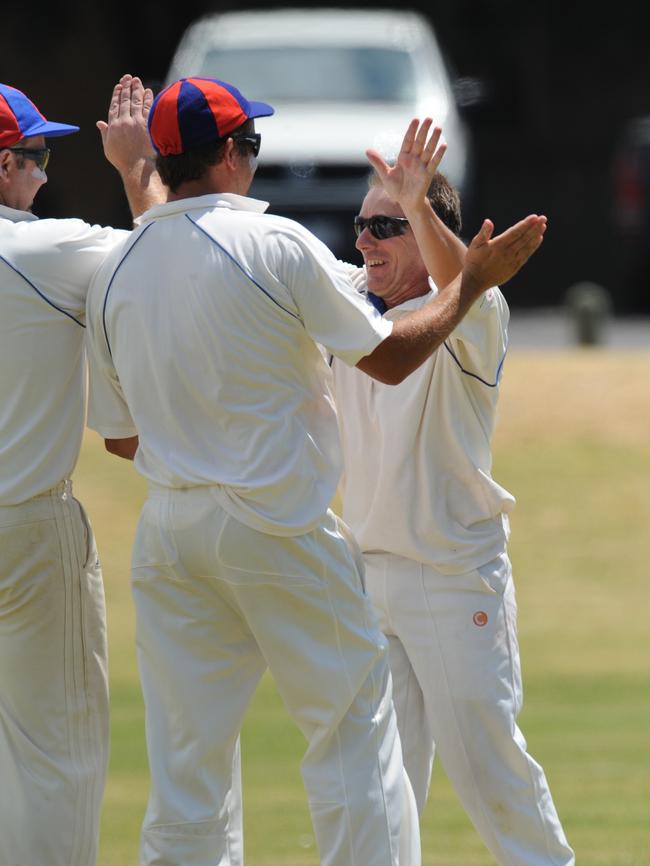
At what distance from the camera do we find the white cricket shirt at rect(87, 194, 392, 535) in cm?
425

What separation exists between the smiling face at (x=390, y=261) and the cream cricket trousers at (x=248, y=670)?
0.90 metres

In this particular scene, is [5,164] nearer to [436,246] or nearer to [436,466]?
[436,246]

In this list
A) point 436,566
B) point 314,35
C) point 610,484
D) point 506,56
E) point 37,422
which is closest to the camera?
point 37,422

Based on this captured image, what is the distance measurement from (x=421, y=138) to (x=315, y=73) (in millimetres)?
10925

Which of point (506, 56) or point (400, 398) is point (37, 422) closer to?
point (400, 398)

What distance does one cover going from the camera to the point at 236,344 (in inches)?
168

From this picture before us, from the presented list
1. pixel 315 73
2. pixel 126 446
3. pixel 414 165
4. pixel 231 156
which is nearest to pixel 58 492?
pixel 126 446

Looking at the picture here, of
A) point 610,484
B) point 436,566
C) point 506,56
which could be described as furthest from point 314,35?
point 436,566

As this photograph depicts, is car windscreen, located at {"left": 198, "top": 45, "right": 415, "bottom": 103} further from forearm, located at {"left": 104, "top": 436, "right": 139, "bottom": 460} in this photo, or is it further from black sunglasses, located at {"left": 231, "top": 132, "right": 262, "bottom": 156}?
black sunglasses, located at {"left": 231, "top": 132, "right": 262, "bottom": 156}

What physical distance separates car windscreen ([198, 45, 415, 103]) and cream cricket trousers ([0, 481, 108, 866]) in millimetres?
Result: 10529

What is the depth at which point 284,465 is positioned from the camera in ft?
14.1

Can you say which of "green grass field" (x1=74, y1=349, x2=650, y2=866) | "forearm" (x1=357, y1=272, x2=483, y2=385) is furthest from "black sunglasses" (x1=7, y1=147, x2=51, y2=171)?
"green grass field" (x1=74, y1=349, x2=650, y2=866)

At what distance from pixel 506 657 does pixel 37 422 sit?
1.45 m

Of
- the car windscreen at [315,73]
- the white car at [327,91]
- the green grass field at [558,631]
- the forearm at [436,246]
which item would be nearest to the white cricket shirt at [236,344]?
the forearm at [436,246]
